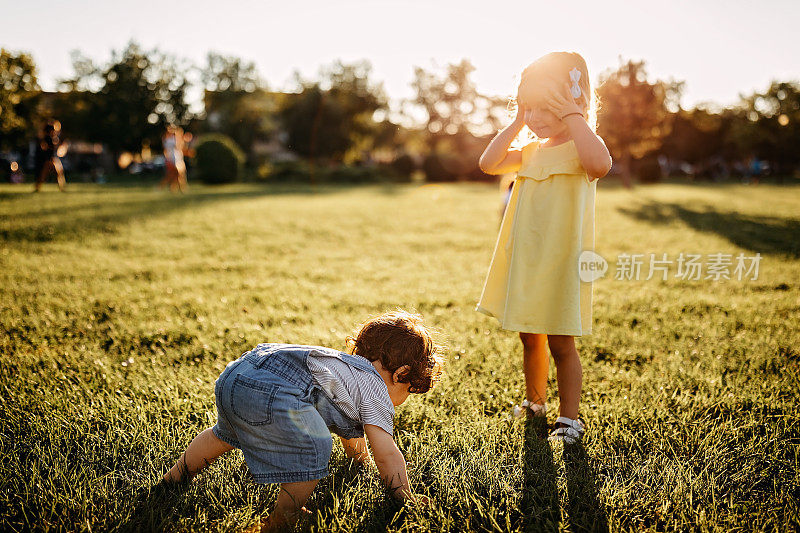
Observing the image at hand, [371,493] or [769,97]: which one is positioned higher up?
[769,97]

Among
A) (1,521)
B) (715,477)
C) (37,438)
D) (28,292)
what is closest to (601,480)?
(715,477)

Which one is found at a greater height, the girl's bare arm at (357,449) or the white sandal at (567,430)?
the girl's bare arm at (357,449)

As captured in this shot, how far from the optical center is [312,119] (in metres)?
40.9

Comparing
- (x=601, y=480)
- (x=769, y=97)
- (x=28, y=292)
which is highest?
(x=769, y=97)

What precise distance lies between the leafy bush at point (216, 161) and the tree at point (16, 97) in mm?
8943

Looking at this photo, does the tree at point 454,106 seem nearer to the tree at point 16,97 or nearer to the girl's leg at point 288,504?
the tree at point 16,97

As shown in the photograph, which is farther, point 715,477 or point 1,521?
point 715,477

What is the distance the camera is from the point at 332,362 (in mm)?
1859

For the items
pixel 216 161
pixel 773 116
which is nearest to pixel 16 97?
pixel 216 161

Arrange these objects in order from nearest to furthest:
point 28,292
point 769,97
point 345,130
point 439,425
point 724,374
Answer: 1. point 439,425
2. point 724,374
3. point 28,292
4. point 769,97
5. point 345,130

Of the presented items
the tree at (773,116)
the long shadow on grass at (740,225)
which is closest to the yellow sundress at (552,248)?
the long shadow on grass at (740,225)

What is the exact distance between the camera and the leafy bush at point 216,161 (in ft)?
76.9

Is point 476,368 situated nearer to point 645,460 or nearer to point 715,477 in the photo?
point 645,460

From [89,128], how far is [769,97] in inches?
1817
